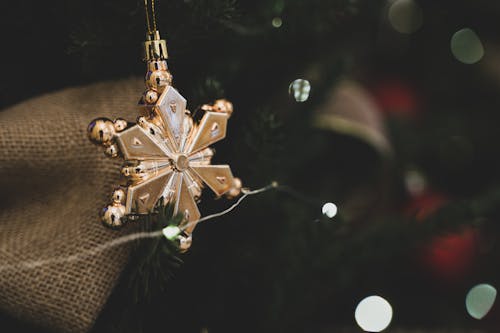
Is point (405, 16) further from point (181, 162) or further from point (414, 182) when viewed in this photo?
point (181, 162)

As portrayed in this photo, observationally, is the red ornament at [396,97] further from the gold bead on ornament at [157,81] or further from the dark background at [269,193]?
the gold bead on ornament at [157,81]

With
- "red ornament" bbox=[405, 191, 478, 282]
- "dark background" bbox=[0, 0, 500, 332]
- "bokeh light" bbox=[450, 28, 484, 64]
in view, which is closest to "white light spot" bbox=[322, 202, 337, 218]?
"dark background" bbox=[0, 0, 500, 332]

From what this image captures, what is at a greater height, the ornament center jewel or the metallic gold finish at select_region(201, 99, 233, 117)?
the metallic gold finish at select_region(201, 99, 233, 117)

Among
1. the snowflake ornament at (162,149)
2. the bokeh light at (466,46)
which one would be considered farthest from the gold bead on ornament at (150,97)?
the bokeh light at (466,46)

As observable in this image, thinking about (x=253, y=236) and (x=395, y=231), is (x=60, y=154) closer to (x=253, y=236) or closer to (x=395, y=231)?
(x=253, y=236)

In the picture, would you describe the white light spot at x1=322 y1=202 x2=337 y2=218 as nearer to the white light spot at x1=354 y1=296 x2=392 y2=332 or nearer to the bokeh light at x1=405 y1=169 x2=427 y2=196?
the white light spot at x1=354 y1=296 x2=392 y2=332

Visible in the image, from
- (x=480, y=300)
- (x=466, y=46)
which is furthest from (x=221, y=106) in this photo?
(x=466, y=46)
